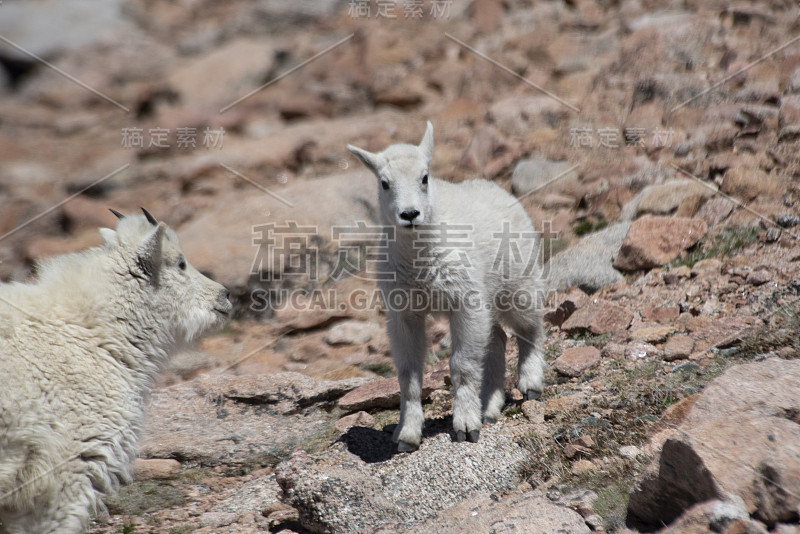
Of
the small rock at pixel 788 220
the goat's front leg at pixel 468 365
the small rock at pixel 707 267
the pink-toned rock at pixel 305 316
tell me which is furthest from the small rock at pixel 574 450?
the pink-toned rock at pixel 305 316

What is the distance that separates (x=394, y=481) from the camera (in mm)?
5129

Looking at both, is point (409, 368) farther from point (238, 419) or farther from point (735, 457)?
point (735, 457)

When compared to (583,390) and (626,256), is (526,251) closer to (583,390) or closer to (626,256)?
(583,390)

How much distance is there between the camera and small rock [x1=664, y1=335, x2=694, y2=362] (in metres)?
5.97

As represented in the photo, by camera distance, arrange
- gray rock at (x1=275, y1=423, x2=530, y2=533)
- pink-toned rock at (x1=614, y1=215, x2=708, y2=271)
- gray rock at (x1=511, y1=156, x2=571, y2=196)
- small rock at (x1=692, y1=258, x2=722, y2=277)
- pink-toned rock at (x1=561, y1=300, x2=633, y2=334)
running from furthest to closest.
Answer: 1. gray rock at (x1=511, y1=156, x2=571, y2=196)
2. pink-toned rock at (x1=614, y1=215, x2=708, y2=271)
3. small rock at (x1=692, y1=258, x2=722, y2=277)
4. pink-toned rock at (x1=561, y1=300, x2=633, y2=334)
5. gray rock at (x1=275, y1=423, x2=530, y2=533)

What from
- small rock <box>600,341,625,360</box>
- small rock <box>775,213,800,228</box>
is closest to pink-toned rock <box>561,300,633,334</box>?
small rock <box>600,341,625,360</box>

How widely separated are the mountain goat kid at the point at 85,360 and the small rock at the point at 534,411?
2605 millimetres

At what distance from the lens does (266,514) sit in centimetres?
546

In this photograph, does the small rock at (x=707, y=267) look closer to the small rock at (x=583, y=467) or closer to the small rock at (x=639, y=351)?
the small rock at (x=639, y=351)

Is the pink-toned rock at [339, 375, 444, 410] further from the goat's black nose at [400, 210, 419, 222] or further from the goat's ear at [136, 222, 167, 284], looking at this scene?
the goat's ear at [136, 222, 167, 284]

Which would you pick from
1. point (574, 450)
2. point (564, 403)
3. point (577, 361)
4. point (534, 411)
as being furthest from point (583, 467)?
point (577, 361)

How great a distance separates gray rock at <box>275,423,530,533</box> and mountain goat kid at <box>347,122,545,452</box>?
0.27 meters

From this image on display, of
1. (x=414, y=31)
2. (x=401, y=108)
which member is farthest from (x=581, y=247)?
(x=414, y=31)

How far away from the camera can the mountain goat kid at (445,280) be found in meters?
5.66
